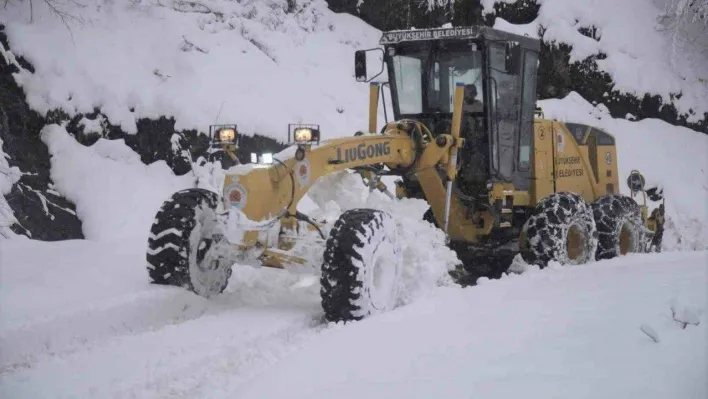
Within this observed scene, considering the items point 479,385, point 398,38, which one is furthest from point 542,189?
point 479,385

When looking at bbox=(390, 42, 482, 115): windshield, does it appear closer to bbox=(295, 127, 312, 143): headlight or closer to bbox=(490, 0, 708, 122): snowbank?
bbox=(295, 127, 312, 143): headlight

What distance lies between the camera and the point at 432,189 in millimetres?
8477

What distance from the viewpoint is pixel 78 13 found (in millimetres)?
13117

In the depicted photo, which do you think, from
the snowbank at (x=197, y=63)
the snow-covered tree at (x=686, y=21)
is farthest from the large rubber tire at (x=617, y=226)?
the snow-covered tree at (x=686, y=21)

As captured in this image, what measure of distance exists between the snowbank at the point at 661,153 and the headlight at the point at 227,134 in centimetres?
1088

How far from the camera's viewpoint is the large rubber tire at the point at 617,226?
9469 mm

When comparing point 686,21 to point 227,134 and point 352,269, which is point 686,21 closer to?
point 227,134

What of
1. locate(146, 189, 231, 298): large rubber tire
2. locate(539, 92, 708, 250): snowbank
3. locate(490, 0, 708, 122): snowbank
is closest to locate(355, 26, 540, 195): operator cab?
locate(146, 189, 231, 298): large rubber tire

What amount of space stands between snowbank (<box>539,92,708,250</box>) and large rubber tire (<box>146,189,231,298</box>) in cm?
1101

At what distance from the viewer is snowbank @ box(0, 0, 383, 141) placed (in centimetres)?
1168

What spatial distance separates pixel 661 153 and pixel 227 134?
12778 millimetres

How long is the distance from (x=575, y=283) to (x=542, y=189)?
9.48ft

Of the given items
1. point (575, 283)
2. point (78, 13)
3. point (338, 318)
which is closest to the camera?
point (338, 318)

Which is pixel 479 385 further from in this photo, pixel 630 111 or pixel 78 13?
pixel 630 111
